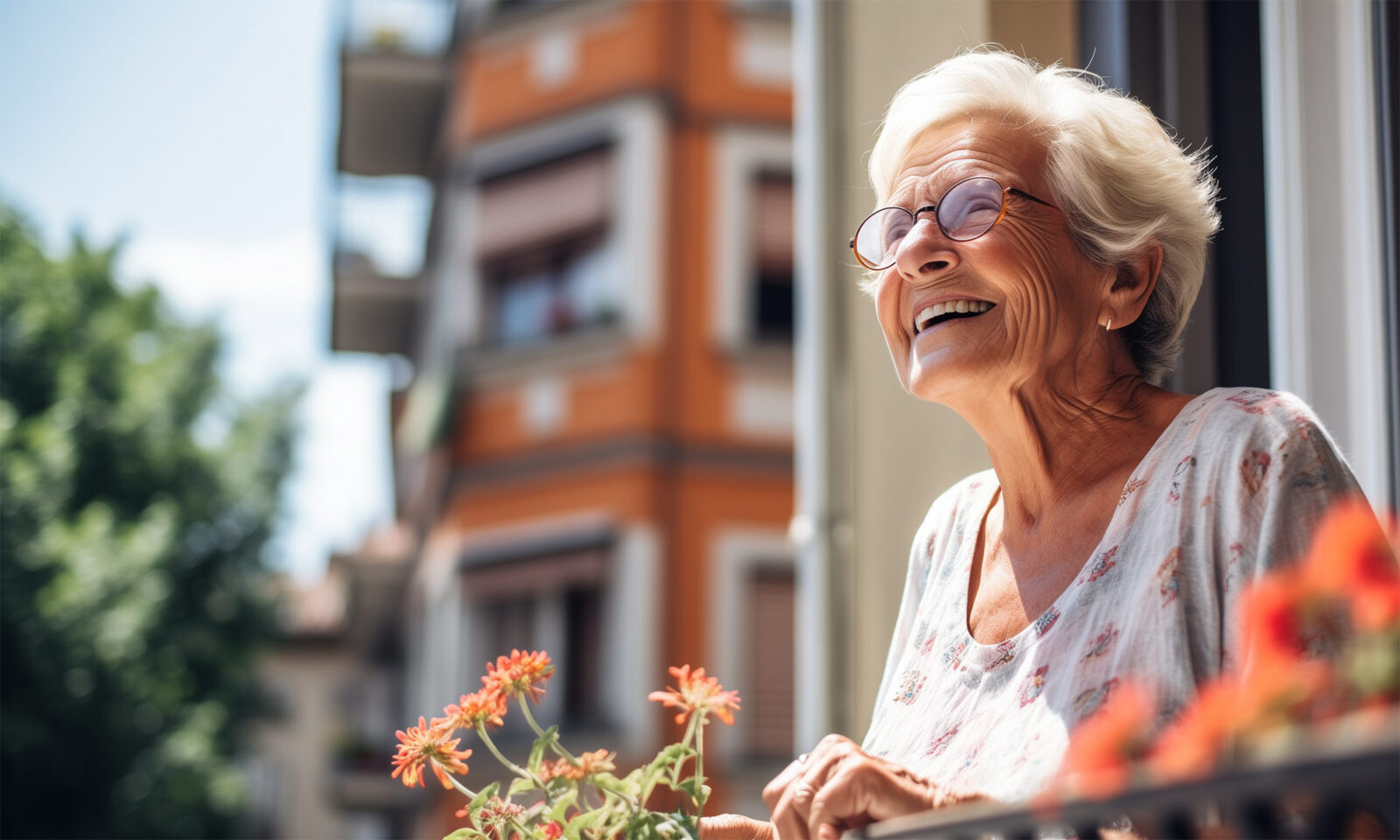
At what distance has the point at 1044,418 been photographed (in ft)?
6.09

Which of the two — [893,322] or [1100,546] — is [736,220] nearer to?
[893,322]

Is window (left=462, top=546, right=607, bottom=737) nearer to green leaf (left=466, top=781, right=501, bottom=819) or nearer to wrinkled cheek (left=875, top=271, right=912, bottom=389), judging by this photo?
wrinkled cheek (left=875, top=271, right=912, bottom=389)

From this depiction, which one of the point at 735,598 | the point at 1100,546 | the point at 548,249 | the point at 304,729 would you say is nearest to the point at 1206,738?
the point at 1100,546

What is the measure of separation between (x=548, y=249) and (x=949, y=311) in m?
11.7

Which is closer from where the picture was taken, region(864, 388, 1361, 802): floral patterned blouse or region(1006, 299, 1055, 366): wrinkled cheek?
region(864, 388, 1361, 802): floral patterned blouse

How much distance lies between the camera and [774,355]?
12625 millimetres

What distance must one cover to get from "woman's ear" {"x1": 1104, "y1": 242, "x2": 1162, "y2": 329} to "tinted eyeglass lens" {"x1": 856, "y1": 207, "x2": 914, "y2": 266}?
276 mm

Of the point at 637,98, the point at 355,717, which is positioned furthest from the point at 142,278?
the point at 355,717

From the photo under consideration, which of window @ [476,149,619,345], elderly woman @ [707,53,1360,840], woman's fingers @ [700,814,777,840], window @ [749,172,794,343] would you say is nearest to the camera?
elderly woman @ [707,53,1360,840]

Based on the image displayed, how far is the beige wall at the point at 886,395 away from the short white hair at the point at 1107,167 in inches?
40.2

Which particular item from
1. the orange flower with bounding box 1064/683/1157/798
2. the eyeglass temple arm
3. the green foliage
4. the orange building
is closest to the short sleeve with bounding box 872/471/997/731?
the eyeglass temple arm

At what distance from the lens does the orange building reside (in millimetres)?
12062

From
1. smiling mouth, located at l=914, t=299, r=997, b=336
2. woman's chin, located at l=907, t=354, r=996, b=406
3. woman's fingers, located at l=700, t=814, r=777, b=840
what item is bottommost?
woman's fingers, located at l=700, t=814, r=777, b=840

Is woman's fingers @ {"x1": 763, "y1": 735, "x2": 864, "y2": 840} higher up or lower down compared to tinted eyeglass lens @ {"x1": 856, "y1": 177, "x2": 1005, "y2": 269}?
lower down
